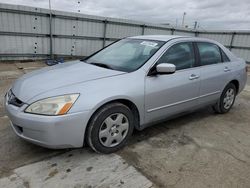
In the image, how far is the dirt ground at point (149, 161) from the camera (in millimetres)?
2363

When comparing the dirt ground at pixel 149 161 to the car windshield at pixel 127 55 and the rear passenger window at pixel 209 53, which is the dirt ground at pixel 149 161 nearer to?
the car windshield at pixel 127 55

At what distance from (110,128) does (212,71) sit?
7.30 ft

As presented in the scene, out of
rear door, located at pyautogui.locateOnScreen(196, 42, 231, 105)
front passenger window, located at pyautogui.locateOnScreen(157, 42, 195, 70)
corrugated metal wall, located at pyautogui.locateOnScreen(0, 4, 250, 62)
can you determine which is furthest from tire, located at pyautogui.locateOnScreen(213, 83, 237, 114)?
corrugated metal wall, located at pyautogui.locateOnScreen(0, 4, 250, 62)

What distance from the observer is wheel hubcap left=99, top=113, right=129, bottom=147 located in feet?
8.94

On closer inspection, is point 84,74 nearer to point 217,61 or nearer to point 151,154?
point 151,154

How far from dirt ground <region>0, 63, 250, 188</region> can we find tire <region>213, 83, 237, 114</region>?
0.73 m

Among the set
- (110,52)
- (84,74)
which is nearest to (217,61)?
(110,52)

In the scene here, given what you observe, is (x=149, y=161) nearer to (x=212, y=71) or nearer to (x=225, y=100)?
(x=212, y=71)

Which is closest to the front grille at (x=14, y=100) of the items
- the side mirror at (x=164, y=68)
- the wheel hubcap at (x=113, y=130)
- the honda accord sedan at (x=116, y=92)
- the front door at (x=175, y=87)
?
the honda accord sedan at (x=116, y=92)

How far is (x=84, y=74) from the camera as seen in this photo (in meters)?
2.90

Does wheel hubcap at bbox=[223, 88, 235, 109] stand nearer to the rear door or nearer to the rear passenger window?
the rear door

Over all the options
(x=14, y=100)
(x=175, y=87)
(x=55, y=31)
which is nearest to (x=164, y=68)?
(x=175, y=87)

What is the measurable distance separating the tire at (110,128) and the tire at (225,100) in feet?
7.41

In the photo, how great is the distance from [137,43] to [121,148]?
5.62 ft
